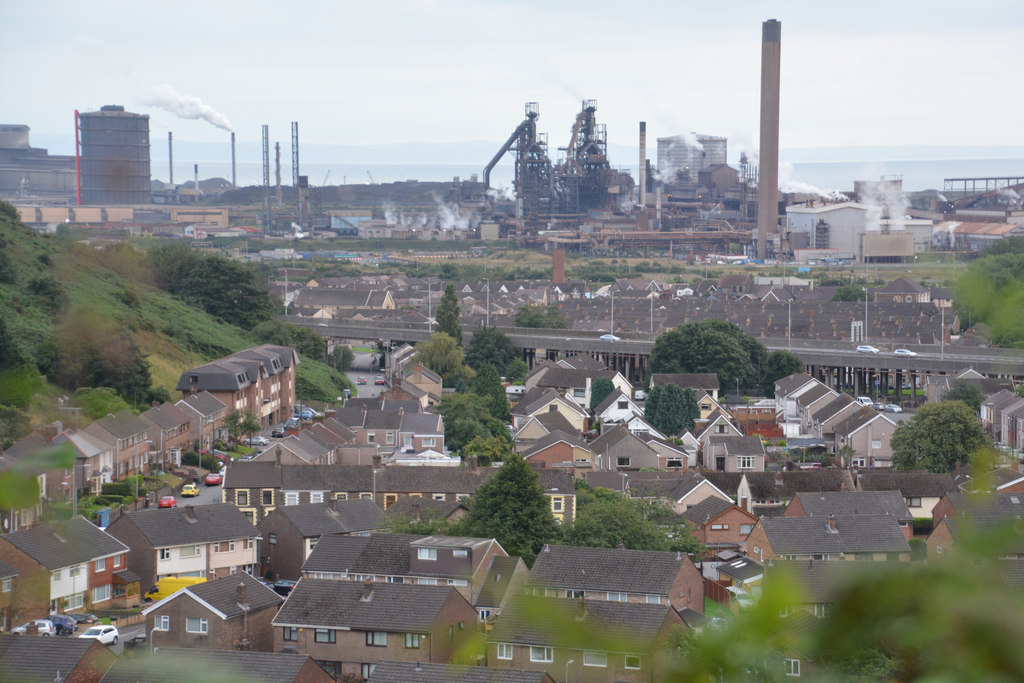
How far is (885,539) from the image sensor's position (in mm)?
10805

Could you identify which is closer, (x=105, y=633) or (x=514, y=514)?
(x=105, y=633)

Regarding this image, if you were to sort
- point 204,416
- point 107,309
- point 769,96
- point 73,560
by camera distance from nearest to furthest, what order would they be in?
point 73,560 < point 204,416 < point 107,309 < point 769,96

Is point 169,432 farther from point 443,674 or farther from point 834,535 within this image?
point 443,674

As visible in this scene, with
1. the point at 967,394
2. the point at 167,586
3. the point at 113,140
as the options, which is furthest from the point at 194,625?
the point at 113,140

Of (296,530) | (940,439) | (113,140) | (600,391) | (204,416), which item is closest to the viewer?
(296,530)

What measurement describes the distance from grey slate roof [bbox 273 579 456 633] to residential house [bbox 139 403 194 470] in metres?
6.98

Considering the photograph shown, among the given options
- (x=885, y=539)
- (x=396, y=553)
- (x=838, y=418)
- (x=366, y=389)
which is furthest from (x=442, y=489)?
(x=366, y=389)

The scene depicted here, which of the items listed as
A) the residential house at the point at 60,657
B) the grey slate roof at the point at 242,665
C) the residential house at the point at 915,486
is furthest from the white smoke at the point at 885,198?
the residential house at the point at 60,657

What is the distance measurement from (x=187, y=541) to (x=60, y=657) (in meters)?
3.88

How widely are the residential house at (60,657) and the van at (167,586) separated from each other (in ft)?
9.68

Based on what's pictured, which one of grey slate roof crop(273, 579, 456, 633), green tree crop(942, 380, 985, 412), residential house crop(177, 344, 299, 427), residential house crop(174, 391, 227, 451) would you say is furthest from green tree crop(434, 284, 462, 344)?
grey slate roof crop(273, 579, 456, 633)

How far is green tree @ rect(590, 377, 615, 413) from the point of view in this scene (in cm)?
2081

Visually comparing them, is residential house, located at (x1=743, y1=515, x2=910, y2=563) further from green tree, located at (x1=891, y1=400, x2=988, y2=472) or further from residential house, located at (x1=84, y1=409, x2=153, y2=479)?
residential house, located at (x1=84, y1=409, x2=153, y2=479)

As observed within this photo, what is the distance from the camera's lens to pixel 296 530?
446 inches
